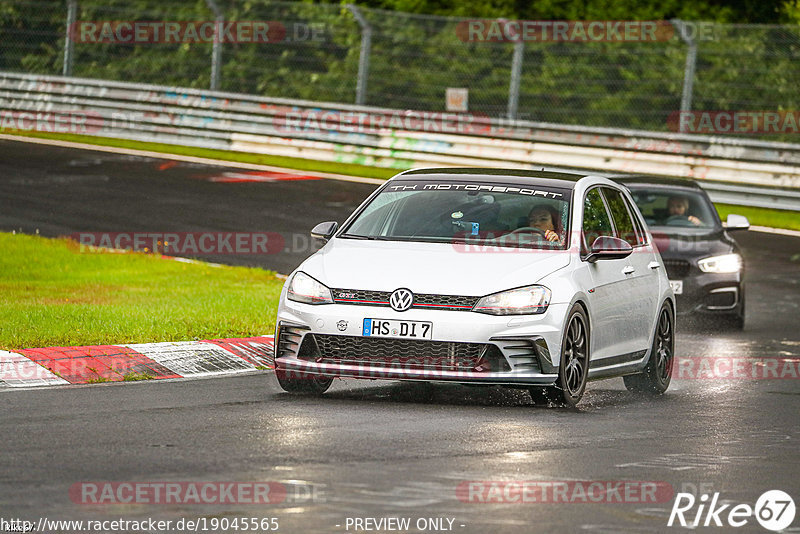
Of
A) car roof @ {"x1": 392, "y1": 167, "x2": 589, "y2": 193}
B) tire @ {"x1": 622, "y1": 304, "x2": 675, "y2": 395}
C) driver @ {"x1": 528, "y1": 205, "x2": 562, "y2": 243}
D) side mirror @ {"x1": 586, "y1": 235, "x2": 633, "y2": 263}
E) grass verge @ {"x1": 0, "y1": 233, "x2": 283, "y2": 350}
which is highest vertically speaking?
car roof @ {"x1": 392, "y1": 167, "x2": 589, "y2": 193}

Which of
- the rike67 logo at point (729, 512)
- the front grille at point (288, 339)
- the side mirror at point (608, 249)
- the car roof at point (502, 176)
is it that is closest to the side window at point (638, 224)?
the car roof at point (502, 176)

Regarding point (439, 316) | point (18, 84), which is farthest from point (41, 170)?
point (439, 316)

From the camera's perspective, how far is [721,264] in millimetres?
16609

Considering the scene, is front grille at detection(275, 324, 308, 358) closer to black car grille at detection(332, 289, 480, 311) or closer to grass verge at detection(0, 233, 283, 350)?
black car grille at detection(332, 289, 480, 311)

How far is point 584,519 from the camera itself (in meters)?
6.78

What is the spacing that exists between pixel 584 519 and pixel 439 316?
3181mm

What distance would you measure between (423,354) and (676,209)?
8419 millimetres

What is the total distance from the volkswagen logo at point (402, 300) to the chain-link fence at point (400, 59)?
55.5 ft

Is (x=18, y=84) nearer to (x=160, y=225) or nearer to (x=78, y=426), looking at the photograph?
(x=160, y=225)

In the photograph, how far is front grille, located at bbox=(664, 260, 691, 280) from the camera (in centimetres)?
1652

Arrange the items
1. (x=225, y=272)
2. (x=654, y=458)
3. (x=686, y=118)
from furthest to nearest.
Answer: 1. (x=686, y=118)
2. (x=225, y=272)
3. (x=654, y=458)

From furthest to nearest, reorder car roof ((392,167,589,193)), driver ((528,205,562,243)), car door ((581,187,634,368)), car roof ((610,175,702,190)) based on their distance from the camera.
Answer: car roof ((610,175,702,190)), car roof ((392,167,589,193)), driver ((528,205,562,243)), car door ((581,187,634,368))

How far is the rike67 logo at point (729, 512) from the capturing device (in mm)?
6859

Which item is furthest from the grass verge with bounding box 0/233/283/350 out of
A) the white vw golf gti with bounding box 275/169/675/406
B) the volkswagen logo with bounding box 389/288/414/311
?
the volkswagen logo with bounding box 389/288/414/311
